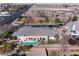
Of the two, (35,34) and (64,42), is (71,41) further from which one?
(35,34)

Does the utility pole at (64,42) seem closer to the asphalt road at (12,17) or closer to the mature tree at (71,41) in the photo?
the mature tree at (71,41)

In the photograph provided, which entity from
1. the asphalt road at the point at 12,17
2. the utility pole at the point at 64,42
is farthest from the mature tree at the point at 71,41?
the asphalt road at the point at 12,17

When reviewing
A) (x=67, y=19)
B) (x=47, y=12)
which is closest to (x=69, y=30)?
(x=67, y=19)

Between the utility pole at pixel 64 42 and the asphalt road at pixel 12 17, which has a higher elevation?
the asphalt road at pixel 12 17

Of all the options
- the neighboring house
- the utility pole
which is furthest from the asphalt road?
the utility pole

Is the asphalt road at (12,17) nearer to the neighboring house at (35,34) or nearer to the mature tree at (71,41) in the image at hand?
the neighboring house at (35,34)

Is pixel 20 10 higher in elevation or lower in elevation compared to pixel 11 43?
higher

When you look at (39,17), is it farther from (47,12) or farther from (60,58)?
(60,58)

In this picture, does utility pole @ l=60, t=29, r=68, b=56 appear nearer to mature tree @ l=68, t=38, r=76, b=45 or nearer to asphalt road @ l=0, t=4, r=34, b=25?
mature tree @ l=68, t=38, r=76, b=45

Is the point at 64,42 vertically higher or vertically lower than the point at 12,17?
lower

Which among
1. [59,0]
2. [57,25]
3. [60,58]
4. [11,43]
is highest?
[59,0]

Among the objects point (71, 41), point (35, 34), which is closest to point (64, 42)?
point (71, 41)
